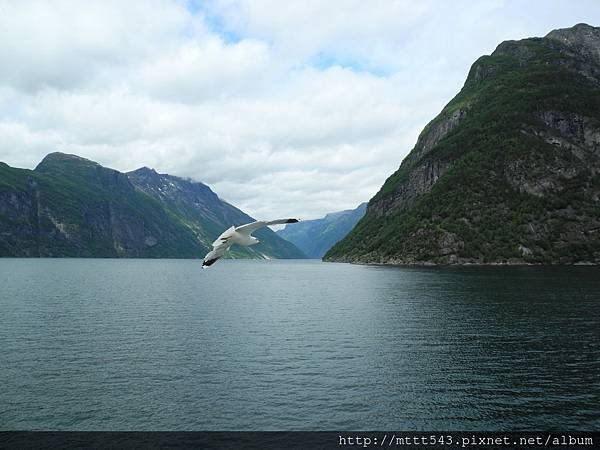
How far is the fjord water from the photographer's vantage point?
41.0m

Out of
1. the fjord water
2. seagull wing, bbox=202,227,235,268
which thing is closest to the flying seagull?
seagull wing, bbox=202,227,235,268

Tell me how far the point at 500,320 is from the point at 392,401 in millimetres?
47920

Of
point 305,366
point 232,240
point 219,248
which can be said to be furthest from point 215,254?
point 305,366

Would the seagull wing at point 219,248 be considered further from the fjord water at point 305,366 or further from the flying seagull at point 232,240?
the fjord water at point 305,366

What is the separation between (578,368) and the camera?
53.3 metres

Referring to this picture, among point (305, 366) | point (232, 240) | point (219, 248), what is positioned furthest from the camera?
point (305, 366)

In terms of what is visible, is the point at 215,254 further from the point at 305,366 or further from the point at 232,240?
the point at 305,366

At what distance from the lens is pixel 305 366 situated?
2160 inches

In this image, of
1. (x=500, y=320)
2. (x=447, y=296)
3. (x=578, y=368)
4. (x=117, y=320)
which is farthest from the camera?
(x=447, y=296)

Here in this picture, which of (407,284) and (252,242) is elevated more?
(252,242)

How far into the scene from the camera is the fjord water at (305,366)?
41.0m

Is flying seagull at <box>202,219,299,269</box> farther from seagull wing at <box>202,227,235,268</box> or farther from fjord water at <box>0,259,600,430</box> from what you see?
fjord water at <box>0,259,600,430</box>

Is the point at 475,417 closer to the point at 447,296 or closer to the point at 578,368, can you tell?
the point at 578,368

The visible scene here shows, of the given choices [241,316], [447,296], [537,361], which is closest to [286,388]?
[537,361]
